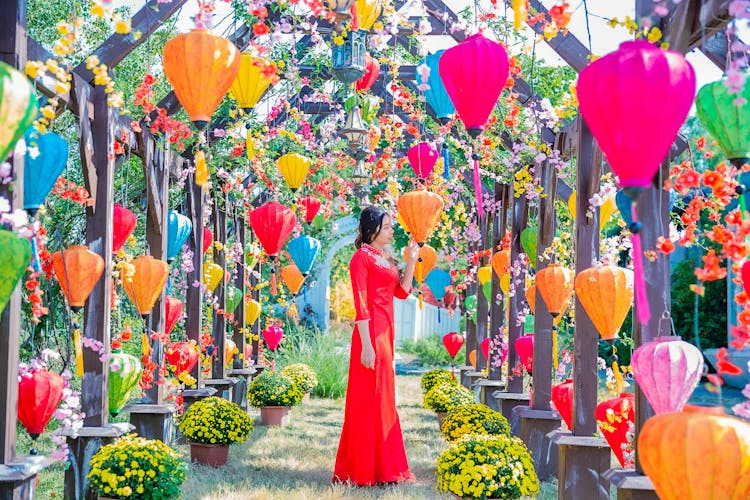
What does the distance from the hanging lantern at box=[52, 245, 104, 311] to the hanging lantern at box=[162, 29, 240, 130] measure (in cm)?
162

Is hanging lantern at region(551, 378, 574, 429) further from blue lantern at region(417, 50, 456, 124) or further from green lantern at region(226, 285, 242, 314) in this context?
green lantern at region(226, 285, 242, 314)

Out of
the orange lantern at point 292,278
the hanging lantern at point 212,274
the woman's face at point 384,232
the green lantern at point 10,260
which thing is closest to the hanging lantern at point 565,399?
the woman's face at point 384,232

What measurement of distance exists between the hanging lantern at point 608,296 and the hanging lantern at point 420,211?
239cm

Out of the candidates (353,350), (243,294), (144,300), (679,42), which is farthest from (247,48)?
(243,294)

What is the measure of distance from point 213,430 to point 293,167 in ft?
7.46

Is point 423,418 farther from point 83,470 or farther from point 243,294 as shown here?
point 83,470

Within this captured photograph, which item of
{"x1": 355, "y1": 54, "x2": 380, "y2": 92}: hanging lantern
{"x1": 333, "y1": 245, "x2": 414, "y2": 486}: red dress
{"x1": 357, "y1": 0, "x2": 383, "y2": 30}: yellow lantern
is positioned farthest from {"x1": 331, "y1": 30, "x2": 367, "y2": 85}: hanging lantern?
{"x1": 355, "y1": 54, "x2": 380, "y2": 92}: hanging lantern

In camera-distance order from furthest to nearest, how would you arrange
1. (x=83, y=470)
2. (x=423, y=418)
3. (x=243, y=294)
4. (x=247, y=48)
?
(x=243, y=294) → (x=423, y=418) → (x=247, y=48) → (x=83, y=470)

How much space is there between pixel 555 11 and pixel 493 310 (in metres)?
5.67

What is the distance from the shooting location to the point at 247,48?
19.4 feet

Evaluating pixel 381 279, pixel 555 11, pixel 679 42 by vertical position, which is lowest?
pixel 381 279

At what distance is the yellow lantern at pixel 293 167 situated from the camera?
6922mm

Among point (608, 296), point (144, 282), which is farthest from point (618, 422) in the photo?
point (144, 282)

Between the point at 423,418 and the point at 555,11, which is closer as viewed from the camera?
the point at 555,11
